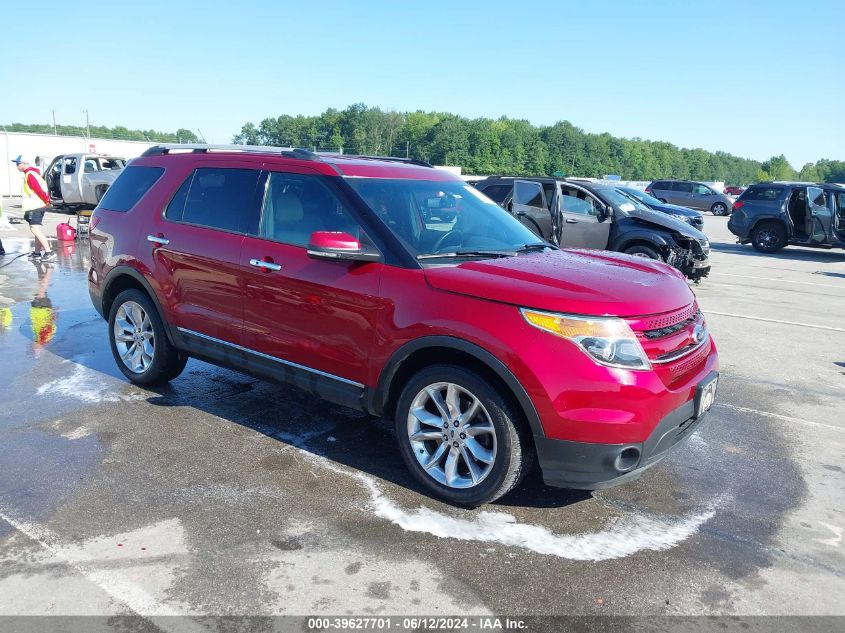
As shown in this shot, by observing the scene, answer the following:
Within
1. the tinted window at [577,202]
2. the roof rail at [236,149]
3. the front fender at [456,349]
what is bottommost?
the front fender at [456,349]

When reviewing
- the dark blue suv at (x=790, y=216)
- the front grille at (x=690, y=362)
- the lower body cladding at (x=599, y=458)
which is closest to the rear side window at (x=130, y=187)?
the lower body cladding at (x=599, y=458)

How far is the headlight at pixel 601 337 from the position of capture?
11.0 ft

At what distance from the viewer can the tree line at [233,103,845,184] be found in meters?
78.3

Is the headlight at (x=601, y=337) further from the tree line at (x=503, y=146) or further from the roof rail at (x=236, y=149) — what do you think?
the tree line at (x=503, y=146)

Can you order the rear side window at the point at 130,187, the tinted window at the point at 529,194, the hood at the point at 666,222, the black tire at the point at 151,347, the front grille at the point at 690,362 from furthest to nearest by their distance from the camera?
1. the tinted window at the point at 529,194
2. the hood at the point at 666,222
3. the rear side window at the point at 130,187
4. the black tire at the point at 151,347
5. the front grille at the point at 690,362

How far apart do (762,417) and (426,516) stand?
3.34m

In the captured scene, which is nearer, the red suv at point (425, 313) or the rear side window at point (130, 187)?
the red suv at point (425, 313)

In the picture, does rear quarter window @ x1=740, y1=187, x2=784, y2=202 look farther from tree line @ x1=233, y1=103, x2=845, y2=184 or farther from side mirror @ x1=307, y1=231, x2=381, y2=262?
tree line @ x1=233, y1=103, x2=845, y2=184

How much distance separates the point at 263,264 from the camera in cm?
448

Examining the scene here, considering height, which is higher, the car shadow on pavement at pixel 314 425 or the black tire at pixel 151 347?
the black tire at pixel 151 347

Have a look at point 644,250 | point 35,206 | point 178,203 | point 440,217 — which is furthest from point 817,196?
point 35,206

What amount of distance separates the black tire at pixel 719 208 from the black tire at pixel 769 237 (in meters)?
20.3

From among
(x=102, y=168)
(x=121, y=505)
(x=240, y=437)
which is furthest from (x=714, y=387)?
(x=102, y=168)

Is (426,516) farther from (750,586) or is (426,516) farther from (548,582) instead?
(750,586)
